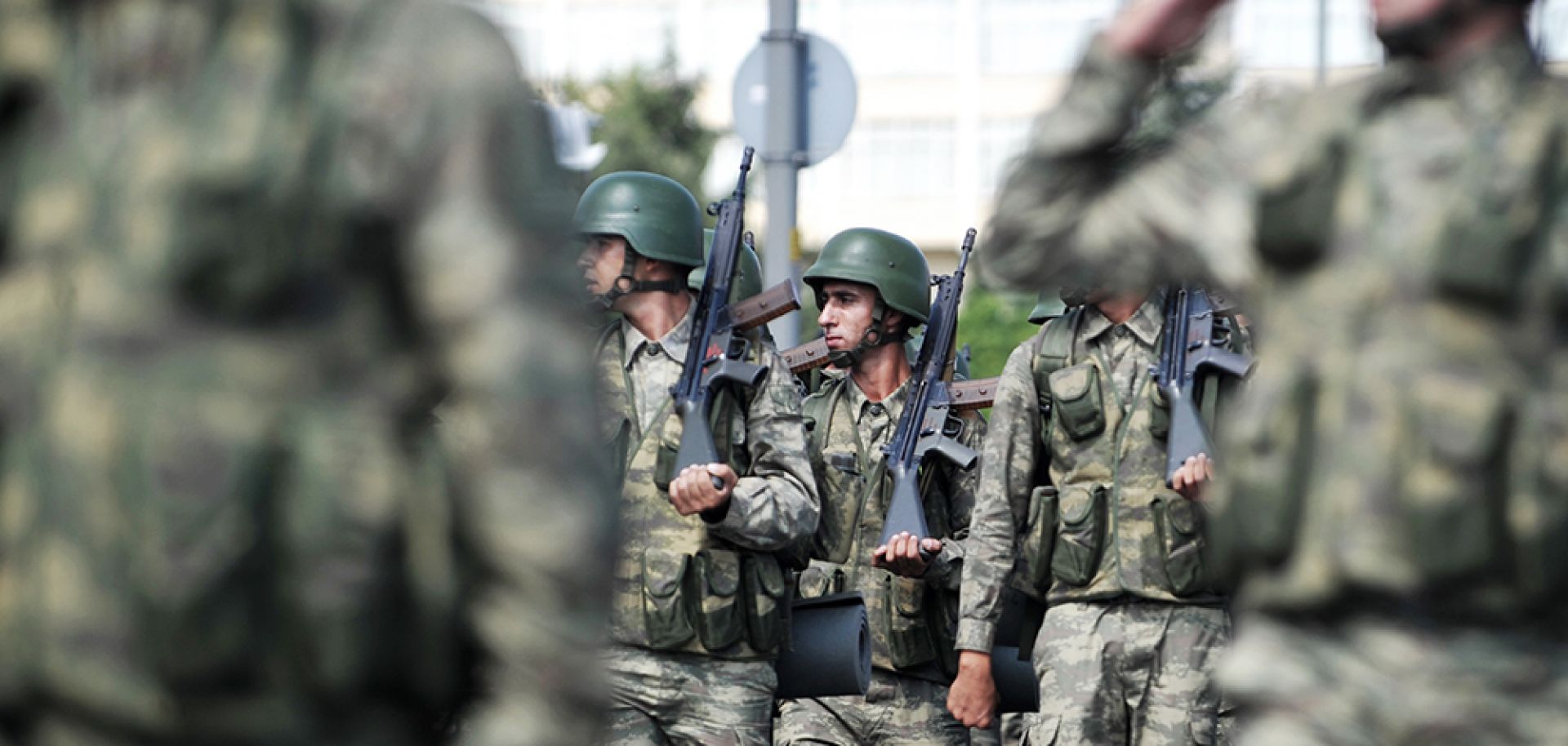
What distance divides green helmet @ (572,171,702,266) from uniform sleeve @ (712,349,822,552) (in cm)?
51

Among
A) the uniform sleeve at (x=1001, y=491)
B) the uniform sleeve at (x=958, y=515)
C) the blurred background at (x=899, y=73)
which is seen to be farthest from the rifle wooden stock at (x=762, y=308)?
the blurred background at (x=899, y=73)

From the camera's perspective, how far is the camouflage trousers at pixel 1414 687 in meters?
3.01

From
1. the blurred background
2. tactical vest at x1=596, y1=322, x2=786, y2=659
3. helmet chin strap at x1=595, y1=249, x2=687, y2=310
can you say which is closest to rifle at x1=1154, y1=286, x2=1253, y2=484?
tactical vest at x1=596, y1=322, x2=786, y2=659

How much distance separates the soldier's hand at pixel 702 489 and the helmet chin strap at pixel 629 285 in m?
0.94

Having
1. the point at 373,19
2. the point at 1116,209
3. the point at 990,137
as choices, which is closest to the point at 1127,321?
the point at 1116,209

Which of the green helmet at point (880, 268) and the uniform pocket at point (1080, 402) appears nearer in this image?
the uniform pocket at point (1080, 402)

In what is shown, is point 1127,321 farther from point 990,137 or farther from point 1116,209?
point 990,137

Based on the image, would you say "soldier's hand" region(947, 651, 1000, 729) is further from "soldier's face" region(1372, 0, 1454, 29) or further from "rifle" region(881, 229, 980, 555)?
"soldier's face" region(1372, 0, 1454, 29)

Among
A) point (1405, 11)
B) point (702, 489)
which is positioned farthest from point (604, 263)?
point (1405, 11)

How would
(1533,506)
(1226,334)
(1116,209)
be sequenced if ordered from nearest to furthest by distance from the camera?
(1533,506) → (1116,209) → (1226,334)

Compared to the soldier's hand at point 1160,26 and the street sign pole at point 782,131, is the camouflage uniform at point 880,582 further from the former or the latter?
the soldier's hand at point 1160,26

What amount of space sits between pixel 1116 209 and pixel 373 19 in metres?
1.49

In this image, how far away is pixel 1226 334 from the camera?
7.75m

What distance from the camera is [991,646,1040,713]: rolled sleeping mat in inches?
322
